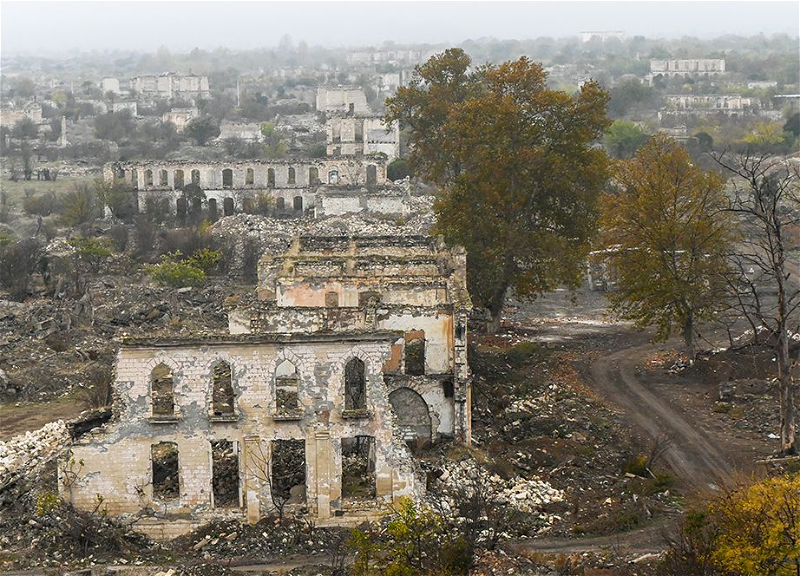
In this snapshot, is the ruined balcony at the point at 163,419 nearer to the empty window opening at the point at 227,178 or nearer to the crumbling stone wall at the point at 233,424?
the crumbling stone wall at the point at 233,424

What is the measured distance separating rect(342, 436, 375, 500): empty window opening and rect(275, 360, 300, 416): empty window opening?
4.45 ft

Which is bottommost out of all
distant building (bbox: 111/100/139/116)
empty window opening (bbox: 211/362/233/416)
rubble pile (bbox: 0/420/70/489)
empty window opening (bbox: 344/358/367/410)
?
rubble pile (bbox: 0/420/70/489)

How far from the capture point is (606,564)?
54.5 feet

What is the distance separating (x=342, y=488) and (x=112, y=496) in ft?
12.4

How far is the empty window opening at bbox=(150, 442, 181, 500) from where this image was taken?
18391mm

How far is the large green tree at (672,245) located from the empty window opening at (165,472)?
1419 cm

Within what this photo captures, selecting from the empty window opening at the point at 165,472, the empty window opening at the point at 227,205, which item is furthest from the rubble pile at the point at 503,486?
the empty window opening at the point at 227,205

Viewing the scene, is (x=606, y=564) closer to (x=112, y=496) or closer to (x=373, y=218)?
(x=112, y=496)

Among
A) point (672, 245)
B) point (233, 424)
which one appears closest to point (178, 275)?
point (672, 245)

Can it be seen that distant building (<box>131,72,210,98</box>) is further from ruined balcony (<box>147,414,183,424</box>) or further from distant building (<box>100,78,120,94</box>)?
ruined balcony (<box>147,414,183,424</box>)

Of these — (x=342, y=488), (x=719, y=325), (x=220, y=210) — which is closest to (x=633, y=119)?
(x=220, y=210)

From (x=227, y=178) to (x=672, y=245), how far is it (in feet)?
106

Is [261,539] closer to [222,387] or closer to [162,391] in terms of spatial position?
[222,387]

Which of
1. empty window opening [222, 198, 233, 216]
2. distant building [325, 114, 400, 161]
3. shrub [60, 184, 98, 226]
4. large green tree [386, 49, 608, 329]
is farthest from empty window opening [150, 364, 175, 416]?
distant building [325, 114, 400, 161]
